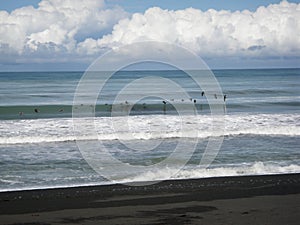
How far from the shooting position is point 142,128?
2175cm

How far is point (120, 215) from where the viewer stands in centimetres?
845

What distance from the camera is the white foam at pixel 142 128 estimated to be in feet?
64.0

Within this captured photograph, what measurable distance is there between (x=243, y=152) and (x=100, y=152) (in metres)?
4.48

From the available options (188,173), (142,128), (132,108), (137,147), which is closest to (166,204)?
(188,173)

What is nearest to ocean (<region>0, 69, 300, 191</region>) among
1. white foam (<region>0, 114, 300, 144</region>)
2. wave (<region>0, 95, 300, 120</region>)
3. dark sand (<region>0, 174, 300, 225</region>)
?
white foam (<region>0, 114, 300, 144</region>)

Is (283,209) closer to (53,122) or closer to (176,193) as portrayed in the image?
(176,193)

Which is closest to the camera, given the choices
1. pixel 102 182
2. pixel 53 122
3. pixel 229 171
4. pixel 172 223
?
pixel 172 223

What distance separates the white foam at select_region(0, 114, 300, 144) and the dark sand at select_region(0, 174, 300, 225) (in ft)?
28.5

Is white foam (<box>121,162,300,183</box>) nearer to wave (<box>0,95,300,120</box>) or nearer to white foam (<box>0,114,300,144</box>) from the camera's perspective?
white foam (<box>0,114,300,144</box>)

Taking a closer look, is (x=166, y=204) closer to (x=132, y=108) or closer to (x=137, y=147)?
(x=137, y=147)

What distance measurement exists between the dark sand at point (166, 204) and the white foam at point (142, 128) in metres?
8.70

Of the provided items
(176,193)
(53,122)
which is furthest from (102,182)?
(53,122)

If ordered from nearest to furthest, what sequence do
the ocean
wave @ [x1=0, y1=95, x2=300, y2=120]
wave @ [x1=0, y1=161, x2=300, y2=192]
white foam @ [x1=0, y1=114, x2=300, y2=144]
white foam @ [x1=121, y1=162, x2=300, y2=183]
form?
wave @ [x1=0, y1=161, x2=300, y2=192], white foam @ [x1=121, y1=162, x2=300, y2=183], the ocean, white foam @ [x1=0, y1=114, x2=300, y2=144], wave @ [x1=0, y1=95, x2=300, y2=120]

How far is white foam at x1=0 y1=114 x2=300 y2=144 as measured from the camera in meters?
19.5
